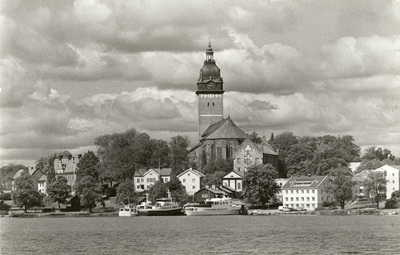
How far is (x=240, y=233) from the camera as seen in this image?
76.4 m

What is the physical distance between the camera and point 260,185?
123625 mm

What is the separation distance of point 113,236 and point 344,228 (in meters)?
21.7

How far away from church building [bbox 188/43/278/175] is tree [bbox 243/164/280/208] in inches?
882

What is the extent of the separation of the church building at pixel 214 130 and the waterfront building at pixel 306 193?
1837cm

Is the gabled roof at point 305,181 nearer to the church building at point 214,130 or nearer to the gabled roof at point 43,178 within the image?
the church building at point 214,130

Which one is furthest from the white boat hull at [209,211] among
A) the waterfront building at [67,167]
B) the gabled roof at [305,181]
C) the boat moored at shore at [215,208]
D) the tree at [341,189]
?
the waterfront building at [67,167]

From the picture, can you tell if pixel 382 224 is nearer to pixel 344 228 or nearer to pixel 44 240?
pixel 344 228

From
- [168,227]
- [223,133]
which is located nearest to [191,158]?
[223,133]

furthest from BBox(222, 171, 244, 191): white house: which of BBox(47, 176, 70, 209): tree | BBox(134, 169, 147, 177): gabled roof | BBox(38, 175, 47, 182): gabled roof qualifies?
BBox(38, 175, 47, 182): gabled roof

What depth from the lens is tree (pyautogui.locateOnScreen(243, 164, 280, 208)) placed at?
12356cm

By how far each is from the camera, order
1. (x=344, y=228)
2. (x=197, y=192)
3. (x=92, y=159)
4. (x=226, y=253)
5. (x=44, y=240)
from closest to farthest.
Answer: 1. (x=226, y=253)
2. (x=44, y=240)
3. (x=344, y=228)
4. (x=197, y=192)
5. (x=92, y=159)

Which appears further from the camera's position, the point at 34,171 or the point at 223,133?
the point at 34,171

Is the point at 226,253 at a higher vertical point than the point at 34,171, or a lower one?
lower

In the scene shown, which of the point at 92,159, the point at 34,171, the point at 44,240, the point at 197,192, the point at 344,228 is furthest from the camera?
the point at 34,171
